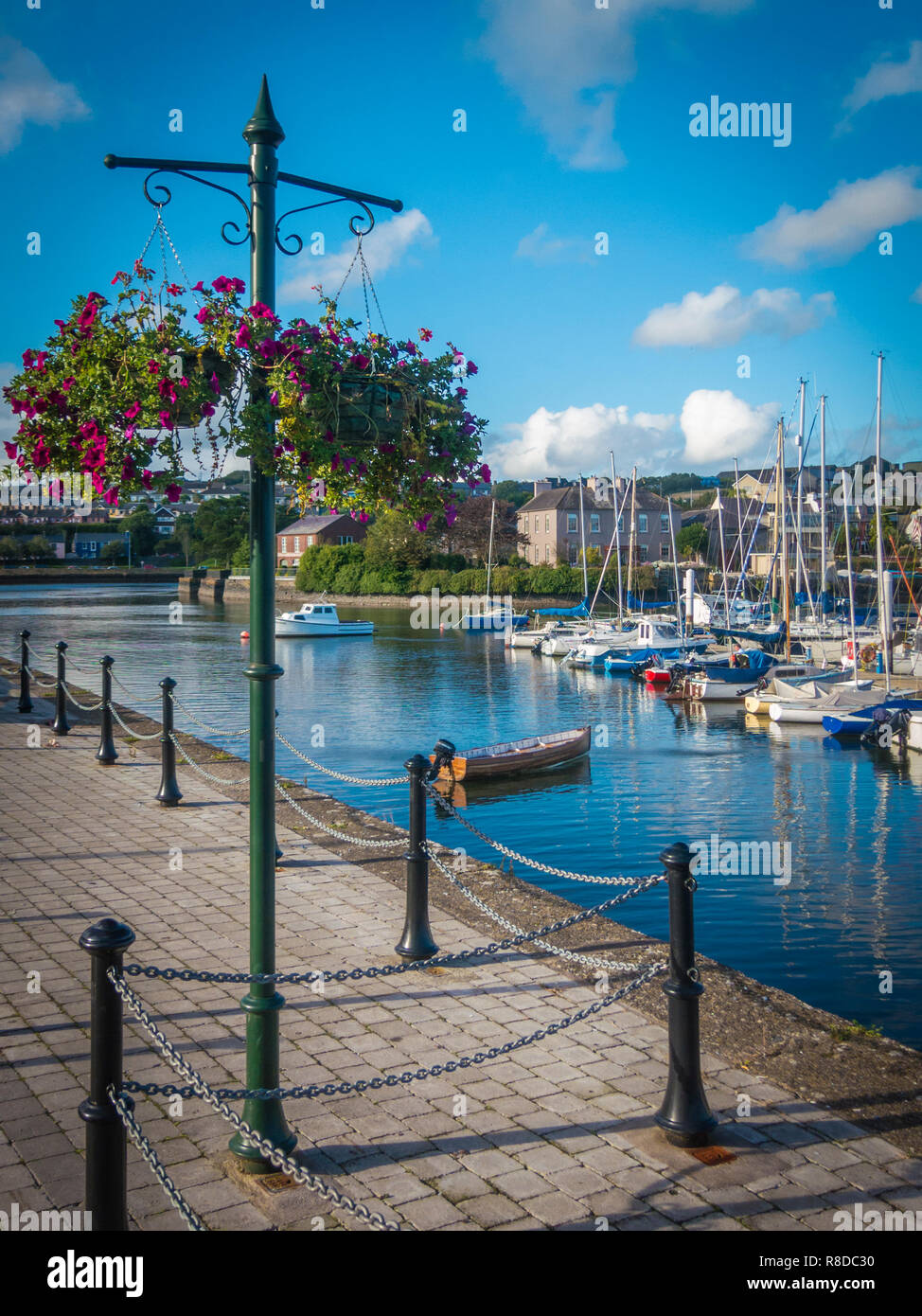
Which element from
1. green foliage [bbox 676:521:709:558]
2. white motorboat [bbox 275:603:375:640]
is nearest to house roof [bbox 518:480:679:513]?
green foliage [bbox 676:521:709:558]

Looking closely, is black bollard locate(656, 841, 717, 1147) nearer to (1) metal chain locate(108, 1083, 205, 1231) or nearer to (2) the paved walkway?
(2) the paved walkway

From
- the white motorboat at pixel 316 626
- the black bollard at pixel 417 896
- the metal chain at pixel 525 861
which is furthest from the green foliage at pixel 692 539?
the black bollard at pixel 417 896

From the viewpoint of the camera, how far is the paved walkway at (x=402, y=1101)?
4215 millimetres

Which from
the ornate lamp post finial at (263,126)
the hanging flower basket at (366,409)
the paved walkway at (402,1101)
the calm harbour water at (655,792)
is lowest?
the calm harbour water at (655,792)

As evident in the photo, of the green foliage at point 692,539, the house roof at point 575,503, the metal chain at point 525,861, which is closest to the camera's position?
the metal chain at point 525,861

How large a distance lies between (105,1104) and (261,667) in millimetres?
1855

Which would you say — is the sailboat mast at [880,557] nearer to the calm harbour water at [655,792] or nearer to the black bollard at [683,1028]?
the calm harbour water at [655,792]

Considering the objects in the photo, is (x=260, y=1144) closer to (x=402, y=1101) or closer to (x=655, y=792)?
(x=402, y=1101)

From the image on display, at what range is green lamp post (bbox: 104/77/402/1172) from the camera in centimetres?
461

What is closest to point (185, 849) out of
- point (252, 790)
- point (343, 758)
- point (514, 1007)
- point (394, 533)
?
point (514, 1007)

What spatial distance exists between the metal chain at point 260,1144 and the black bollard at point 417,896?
8.53 feet

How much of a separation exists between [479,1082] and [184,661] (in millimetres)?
45049

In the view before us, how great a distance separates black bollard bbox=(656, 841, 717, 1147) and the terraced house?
87722mm

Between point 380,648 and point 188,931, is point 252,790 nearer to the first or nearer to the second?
point 188,931
